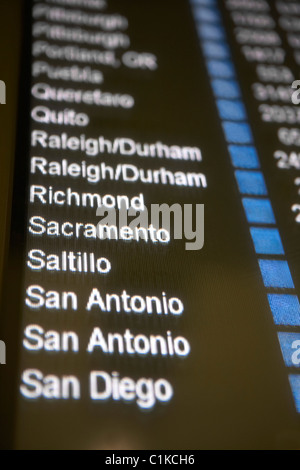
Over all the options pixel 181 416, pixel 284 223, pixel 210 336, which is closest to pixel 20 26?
pixel 284 223

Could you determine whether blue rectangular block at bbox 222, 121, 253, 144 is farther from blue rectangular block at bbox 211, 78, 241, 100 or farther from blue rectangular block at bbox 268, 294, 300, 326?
blue rectangular block at bbox 268, 294, 300, 326

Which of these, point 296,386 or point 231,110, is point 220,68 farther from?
point 296,386

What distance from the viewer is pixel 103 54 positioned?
184 cm

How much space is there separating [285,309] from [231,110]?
659mm

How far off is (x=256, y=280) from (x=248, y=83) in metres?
0.72

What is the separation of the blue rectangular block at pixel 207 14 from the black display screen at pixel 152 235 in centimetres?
3

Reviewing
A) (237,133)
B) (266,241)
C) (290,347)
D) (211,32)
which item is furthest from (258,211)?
(211,32)

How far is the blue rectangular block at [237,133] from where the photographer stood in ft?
5.59

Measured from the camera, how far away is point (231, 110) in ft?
5.84

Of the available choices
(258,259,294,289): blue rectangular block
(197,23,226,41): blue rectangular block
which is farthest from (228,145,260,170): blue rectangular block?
(197,23,226,41): blue rectangular block

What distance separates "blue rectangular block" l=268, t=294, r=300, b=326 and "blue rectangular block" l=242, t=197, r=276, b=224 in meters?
0.22

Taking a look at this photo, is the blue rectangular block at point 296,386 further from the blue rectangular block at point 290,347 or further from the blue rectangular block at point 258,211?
the blue rectangular block at point 258,211

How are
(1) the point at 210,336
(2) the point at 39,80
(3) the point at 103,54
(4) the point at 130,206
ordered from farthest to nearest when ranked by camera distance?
(3) the point at 103,54, (2) the point at 39,80, (4) the point at 130,206, (1) the point at 210,336

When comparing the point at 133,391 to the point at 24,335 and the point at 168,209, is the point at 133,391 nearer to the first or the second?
the point at 24,335
